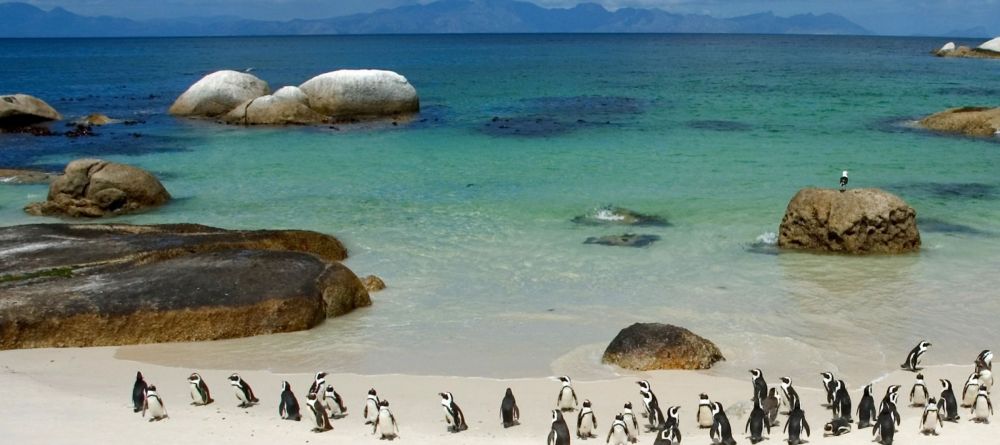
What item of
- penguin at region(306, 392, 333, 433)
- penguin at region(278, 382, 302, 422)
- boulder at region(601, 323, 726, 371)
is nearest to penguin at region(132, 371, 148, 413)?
penguin at region(278, 382, 302, 422)

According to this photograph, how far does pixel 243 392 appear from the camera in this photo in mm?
9805

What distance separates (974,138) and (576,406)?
1010 inches

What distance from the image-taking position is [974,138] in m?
30.9

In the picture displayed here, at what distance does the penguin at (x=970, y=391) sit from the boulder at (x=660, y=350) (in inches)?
103

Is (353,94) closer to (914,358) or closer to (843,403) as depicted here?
A: (914,358)

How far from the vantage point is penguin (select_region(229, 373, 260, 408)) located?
9.81 m

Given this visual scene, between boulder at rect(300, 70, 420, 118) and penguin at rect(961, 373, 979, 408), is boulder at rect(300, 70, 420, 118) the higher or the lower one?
the higher one

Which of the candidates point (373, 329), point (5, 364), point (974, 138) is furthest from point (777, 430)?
point (974, 138)

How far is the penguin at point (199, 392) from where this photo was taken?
386 inches

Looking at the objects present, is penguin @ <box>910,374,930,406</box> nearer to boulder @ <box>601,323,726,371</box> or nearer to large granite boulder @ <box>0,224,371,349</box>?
boulder @ <box>601,323,726,371</box>

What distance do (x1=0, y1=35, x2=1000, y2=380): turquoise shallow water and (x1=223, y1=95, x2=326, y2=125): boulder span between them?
1396 millimetres

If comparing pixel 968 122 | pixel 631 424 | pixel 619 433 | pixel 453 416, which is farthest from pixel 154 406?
pixel 968 122

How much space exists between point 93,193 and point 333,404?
1310 cm

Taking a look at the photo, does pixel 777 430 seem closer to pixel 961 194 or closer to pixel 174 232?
pixel 174 232
